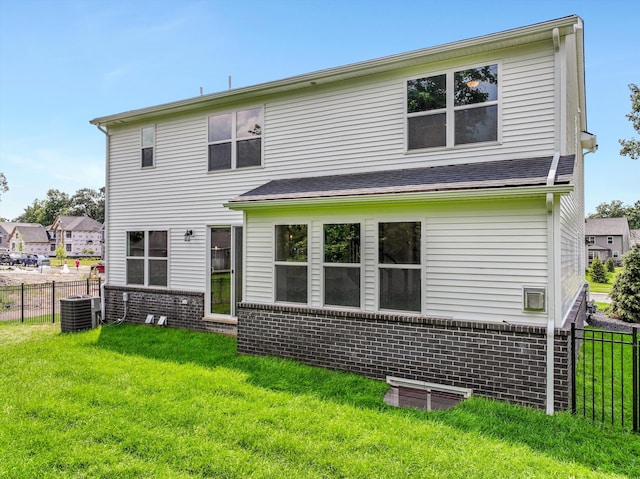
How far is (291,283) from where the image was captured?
656 centimetres

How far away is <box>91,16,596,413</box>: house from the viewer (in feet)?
15.9

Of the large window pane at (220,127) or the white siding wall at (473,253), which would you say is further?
the large window pane at (220,127)

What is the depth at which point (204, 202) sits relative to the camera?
8.88m

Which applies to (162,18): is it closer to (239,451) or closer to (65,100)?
(65,100)

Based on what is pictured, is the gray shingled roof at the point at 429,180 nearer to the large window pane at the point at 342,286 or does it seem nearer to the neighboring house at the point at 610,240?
the large window pane at the point at 342,286

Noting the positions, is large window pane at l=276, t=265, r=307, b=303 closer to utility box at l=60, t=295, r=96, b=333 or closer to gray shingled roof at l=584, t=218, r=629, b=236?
A: utility box at l=60, t=295, r=96, b=333

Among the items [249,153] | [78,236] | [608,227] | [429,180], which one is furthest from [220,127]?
[78,236]

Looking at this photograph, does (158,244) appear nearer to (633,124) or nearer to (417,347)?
(417,347)

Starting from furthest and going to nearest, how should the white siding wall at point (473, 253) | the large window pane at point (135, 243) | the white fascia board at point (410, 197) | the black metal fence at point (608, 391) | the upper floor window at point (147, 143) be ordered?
the large window pane at point (135, 243) < the upper floor window at point (147, 143) < the white siding wall at point (473, 253) < the white fascia board at point (410, 197) < the black metal fence at point (608, 391)

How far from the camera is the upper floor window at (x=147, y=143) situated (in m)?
9.63

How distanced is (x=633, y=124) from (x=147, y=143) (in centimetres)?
2393

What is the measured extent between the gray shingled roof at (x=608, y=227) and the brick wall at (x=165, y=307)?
55.7 meters

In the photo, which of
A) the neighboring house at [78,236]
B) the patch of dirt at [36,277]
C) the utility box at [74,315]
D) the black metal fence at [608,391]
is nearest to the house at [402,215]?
the black metal fence at [608,391]

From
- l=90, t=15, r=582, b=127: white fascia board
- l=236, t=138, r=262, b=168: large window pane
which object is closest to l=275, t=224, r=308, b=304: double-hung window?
l=236, t=138, r=262, b=168: large window pane
